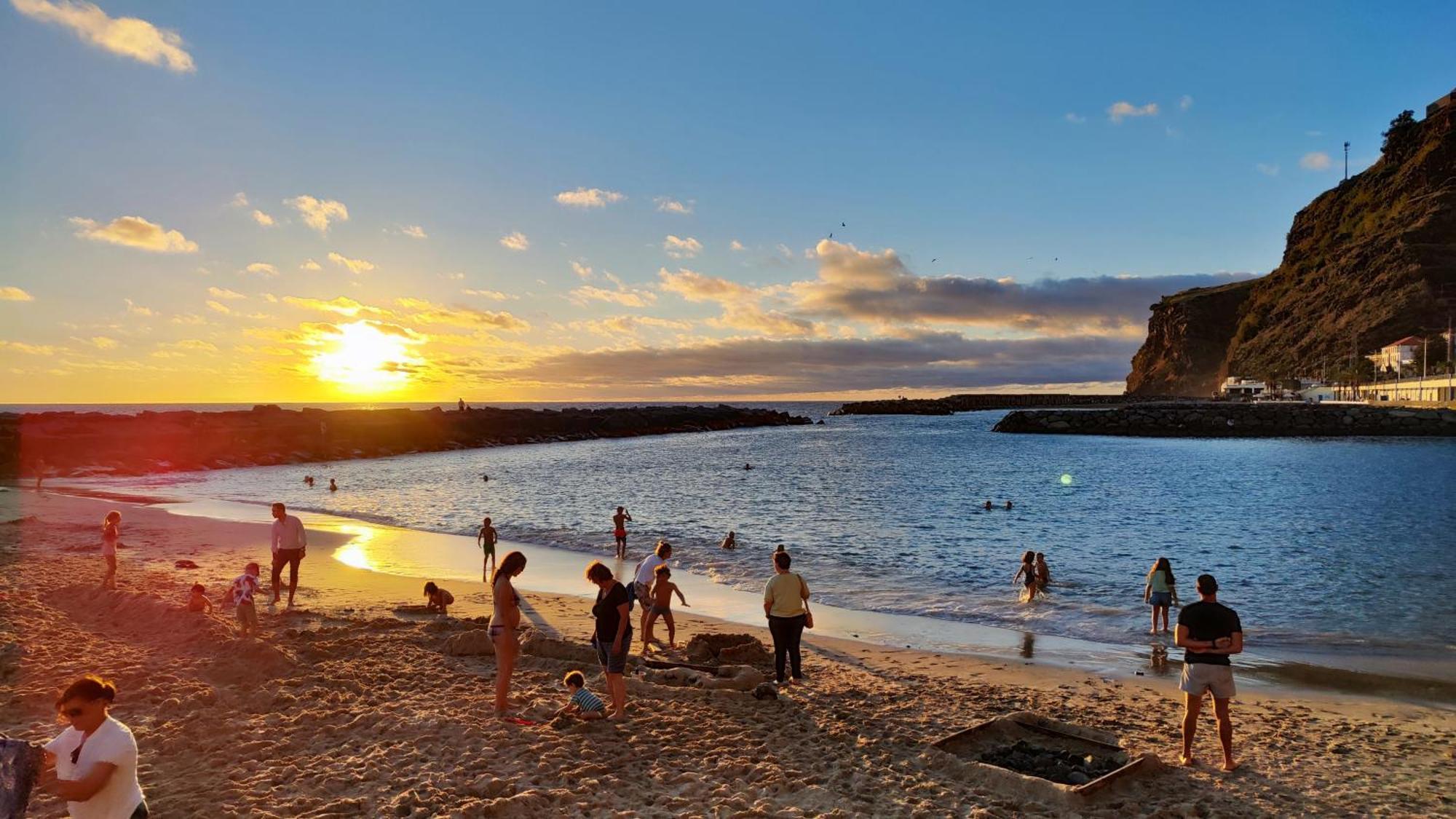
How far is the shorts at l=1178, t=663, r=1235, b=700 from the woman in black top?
5.88 metres

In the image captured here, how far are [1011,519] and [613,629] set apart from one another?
26419 millimetres

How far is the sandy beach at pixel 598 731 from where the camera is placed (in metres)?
7.14

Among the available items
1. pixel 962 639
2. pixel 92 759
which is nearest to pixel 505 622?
pixel 92 759

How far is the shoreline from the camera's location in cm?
1195

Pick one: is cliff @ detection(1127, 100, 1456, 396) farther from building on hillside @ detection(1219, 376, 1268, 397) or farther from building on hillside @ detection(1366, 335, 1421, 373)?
building on hillside @ detection(1366, 335, 1421, 373)

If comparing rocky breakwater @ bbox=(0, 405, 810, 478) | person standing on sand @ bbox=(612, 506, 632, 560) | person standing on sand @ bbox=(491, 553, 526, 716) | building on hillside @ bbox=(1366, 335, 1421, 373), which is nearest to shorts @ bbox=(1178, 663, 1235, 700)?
person standing on sand @ bbox=(491, 553, 526, 716)

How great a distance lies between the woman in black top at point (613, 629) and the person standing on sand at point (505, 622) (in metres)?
0.86

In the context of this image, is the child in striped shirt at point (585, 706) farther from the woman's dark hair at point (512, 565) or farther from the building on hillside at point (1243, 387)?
the building on hillside at point (1243, 387)

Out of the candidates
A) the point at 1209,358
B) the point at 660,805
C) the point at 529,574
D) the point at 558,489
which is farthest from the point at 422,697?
the point at 1209,358

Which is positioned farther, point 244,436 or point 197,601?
point 244,436

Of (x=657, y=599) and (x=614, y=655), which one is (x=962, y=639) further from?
(x=614, y=655)

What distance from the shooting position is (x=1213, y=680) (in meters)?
7.78

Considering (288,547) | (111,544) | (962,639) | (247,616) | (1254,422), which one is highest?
(1254,422)

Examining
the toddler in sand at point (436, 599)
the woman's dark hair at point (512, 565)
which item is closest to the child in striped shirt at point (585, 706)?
the woman's dark hair at point (512, 565)
